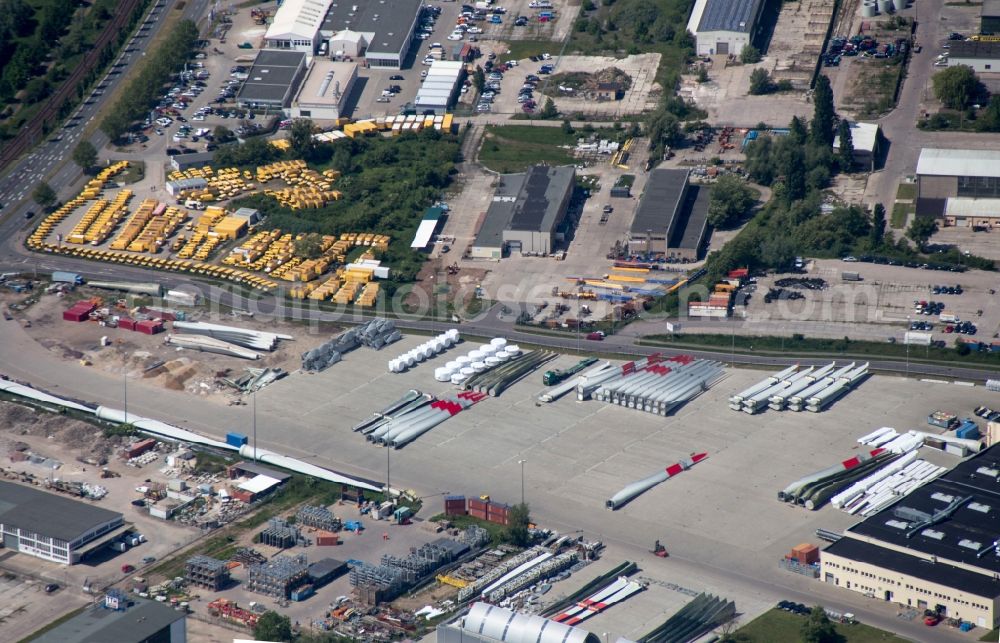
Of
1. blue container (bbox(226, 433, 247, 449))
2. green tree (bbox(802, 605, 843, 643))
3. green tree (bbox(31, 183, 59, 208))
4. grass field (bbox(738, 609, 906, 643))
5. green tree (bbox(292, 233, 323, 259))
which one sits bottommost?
grass field (bbox(738, 609, 906, 643))

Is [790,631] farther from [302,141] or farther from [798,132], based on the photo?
[302,141]

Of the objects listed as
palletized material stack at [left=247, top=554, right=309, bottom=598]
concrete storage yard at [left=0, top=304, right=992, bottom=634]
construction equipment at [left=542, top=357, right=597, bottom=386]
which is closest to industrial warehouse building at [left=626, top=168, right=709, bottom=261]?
construction equipment at [left=542, top=357, right=597, bottom=386]

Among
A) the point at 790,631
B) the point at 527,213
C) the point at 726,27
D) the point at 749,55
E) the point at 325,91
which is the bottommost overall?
the point at 790,631

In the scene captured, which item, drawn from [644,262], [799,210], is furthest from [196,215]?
[799,210]

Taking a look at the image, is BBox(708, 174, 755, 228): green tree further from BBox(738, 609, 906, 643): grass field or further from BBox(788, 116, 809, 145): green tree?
BBox(738, 609, 906, 643): grass field

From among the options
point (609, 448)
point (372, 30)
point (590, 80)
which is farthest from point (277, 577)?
point (372, 30)

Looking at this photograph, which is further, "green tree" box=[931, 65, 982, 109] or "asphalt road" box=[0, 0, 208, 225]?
"green tree" box=[931, 65, 982, 109]

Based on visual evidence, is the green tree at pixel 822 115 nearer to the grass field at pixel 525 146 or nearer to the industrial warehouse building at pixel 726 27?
the industrial warehouse building at pixel 726 27
